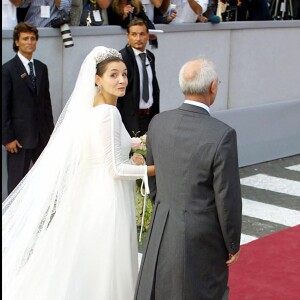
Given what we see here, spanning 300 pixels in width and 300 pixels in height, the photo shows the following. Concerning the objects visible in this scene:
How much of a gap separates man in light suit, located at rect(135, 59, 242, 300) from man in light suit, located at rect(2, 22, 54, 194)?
3.63 meters

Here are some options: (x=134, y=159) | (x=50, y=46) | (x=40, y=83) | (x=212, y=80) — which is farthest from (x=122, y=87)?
(x=50, y=46)

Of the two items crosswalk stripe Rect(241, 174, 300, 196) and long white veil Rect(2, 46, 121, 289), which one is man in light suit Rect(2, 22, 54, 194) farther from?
crosswalk stripe Rect(241, 174, 300, 196)

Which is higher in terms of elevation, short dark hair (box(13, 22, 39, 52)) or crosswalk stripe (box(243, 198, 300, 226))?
short dark hair (box(13, 22, 39, 52))

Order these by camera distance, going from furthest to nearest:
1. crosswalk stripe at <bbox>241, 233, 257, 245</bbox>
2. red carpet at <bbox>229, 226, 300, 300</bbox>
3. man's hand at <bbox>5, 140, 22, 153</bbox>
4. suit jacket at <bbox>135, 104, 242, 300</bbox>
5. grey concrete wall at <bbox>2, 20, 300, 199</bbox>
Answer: grey concrete wall at <bbox>2, 20, 300, 199</bbox> → man's hand at <bbox>5, 140, 22, 153</bbox> → crosswalk stripe at <bbox>241, 233, 257, 245</bbox> → red carpet at <bbox>229, 226, 300, 300</bbox> → suit jacket at <bbox>135, 104, 242, 300</bbox>

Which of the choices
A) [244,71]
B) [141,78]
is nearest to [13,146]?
[141,78]

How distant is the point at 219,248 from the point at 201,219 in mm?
241

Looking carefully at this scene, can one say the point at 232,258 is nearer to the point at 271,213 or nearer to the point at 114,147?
the point at 114,147

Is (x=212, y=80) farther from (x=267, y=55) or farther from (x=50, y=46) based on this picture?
(x=267, y=55)

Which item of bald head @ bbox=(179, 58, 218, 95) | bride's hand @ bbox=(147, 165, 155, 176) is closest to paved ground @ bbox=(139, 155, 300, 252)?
bride's hand @ bbox=(147, 165, 155, 176)

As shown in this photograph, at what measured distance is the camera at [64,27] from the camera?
9.12 m

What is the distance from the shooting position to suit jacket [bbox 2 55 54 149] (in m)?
8.09

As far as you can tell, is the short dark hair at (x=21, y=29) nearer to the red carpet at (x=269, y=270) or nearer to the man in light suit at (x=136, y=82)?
the man in light suit at (x=136, y=82)

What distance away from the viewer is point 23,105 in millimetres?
8180

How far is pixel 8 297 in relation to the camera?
5.63m
